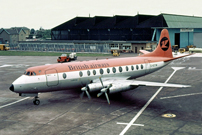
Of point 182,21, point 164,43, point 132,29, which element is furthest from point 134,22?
point 164,43

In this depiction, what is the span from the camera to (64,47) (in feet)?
356

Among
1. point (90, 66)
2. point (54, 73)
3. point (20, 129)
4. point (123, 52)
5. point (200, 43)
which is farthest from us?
point (200, 43)

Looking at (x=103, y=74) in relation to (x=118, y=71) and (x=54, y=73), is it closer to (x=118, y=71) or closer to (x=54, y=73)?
(x=118, y=71)

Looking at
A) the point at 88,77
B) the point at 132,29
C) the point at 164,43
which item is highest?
the point at 132,29

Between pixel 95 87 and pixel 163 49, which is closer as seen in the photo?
pixel 95 87

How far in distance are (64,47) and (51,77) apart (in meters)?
85.2

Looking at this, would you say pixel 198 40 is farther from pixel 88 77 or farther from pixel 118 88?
pixel 118 88

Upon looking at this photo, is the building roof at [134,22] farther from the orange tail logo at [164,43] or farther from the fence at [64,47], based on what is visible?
the orange tail logo at [164,43]

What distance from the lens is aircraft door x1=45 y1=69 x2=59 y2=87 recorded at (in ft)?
80.7

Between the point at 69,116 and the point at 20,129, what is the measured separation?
14.9 ft

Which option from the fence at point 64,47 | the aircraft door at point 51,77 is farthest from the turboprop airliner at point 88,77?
the fence at point 64,47

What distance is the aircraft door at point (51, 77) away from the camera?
80.7 feet

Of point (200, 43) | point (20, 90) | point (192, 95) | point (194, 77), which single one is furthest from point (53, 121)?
point (200, 43)

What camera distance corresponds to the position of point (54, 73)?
2503 centimetres
